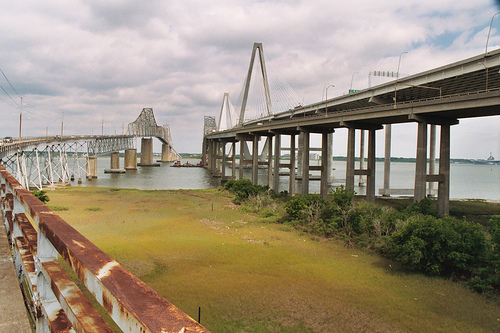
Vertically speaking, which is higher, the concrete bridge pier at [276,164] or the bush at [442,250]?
the concrete bridge pier at [276,164]

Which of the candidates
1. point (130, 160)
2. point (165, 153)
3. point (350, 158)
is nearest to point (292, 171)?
point (350, 158)

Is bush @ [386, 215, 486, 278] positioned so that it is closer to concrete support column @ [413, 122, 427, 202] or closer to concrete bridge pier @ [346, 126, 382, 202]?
concrete support column @ [413, 122, 427, 202]

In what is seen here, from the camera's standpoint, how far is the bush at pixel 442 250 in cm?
1319

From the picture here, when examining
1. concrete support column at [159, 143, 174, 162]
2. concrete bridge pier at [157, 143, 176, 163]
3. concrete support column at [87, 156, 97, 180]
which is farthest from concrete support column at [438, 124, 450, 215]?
concrete support column at [159, 143, 174, 162]

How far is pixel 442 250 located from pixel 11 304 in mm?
14388

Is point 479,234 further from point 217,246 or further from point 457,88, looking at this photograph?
point 457,88

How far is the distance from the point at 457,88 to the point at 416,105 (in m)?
15.9

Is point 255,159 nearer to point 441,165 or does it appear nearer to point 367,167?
point 367,167

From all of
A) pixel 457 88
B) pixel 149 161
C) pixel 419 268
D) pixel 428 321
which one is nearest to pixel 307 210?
pixel 419 268

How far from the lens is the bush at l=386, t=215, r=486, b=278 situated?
13.2 metres

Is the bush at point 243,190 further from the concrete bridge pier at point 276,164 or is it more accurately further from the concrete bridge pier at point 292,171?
the concrete bridge pier at point 276,164

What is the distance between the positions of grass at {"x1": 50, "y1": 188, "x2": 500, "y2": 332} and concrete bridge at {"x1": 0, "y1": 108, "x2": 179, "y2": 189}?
25.2 metres

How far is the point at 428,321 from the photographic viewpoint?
31.6 feet

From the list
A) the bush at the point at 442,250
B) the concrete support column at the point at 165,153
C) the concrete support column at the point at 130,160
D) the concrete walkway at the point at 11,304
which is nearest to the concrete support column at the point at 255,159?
the bush at the point at 442,250
